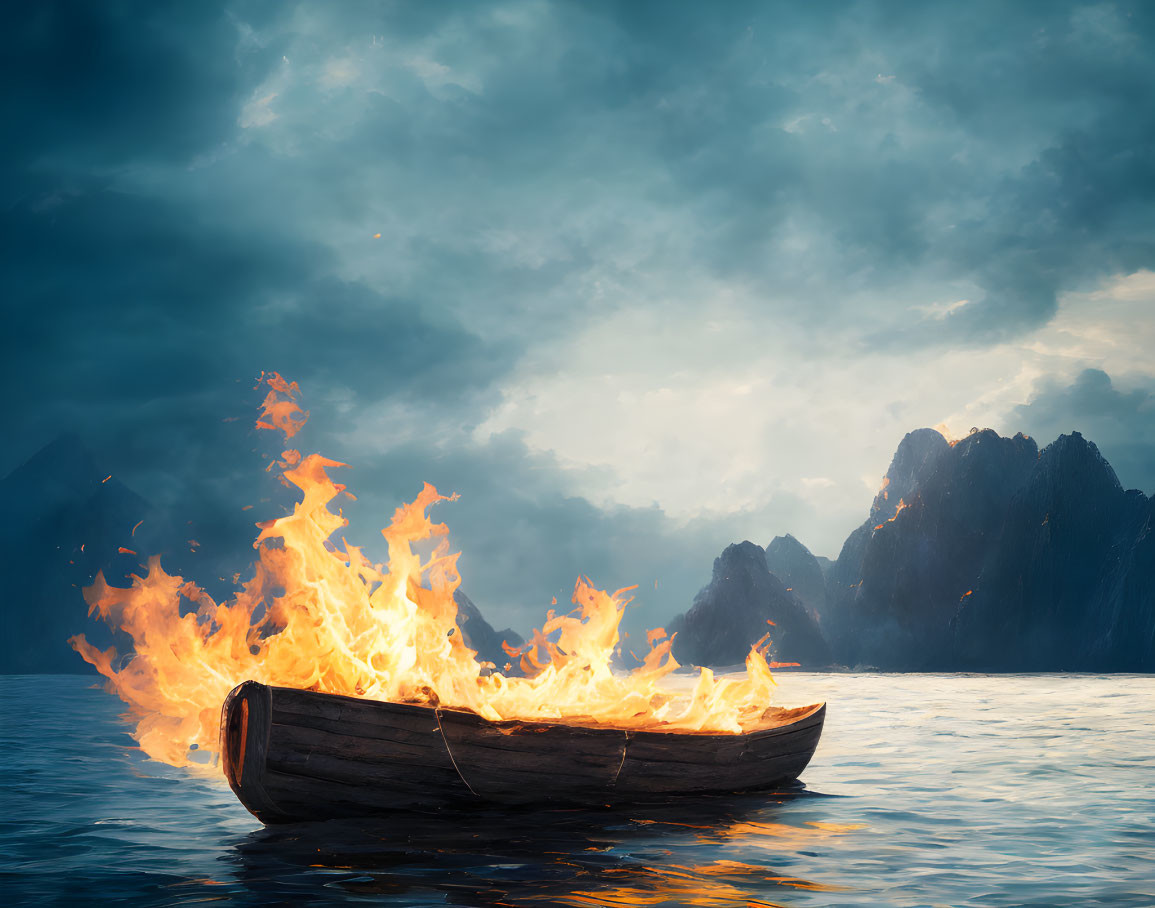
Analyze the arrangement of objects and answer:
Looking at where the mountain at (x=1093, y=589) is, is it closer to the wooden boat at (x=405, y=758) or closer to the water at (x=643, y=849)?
the water at (x=643, y=849)

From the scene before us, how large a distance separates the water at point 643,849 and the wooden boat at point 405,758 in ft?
1.30

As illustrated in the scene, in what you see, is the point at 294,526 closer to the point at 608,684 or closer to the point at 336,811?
the point at 336,811

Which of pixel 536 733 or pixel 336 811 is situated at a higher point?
pixel 536 733

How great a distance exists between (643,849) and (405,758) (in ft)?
10.7

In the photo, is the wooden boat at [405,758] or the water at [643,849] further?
the wooden boat at [405,758]

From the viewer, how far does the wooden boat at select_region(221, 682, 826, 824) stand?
1091 centimetres

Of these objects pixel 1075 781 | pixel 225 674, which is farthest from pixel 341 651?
pixel 1075 781

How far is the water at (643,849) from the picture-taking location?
888 cm

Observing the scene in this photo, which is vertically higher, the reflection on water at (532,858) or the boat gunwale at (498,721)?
the boat gunwale at (498,721)

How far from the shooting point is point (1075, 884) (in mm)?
9430

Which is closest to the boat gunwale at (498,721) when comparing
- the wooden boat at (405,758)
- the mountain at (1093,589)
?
the wooden boat at (405,758)

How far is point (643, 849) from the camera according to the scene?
1093cm

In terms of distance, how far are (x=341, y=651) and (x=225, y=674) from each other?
1.68 meters

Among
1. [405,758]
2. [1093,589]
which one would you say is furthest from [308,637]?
[1093,589]
